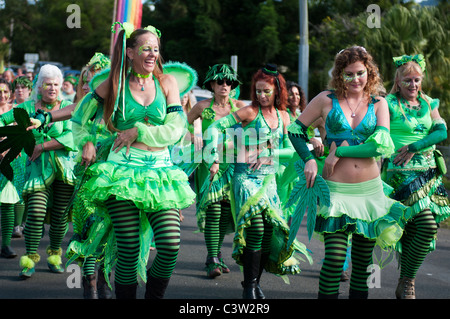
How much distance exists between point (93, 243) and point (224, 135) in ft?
6.75

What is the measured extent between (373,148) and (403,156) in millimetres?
1162

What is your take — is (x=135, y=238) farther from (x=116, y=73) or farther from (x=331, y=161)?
(x=331, y=161)

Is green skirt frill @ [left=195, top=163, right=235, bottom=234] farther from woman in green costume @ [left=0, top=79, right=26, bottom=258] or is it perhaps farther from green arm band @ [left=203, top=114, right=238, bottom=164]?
woman in green costume @ [left=0, top=79, right=26, bottom=258]

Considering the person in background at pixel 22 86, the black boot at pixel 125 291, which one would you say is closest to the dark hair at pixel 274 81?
the black boot at pixel 125 291

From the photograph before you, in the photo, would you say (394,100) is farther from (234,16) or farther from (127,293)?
(234,16)

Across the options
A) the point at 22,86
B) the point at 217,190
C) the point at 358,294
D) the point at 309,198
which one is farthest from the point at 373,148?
the point at 22,86

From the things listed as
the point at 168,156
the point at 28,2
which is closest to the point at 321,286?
the point at 168,156

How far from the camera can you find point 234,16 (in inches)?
1382

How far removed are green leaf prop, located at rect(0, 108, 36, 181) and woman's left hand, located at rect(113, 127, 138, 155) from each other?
58 cm

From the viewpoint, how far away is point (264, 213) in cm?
586

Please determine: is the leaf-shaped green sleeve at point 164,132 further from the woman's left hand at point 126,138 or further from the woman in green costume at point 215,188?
the woman in green costume at point 215,188

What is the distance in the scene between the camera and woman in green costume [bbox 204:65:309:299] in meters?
5.82

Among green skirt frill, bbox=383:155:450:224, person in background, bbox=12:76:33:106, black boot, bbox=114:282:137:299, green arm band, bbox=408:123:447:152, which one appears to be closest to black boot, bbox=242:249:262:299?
green skirt frill, bbox=383:155:450:224

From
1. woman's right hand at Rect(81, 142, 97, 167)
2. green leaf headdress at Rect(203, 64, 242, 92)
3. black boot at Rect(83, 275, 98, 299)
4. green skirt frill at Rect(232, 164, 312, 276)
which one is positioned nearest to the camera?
woman's right hand at Rect(81, 142, 97, 167)
